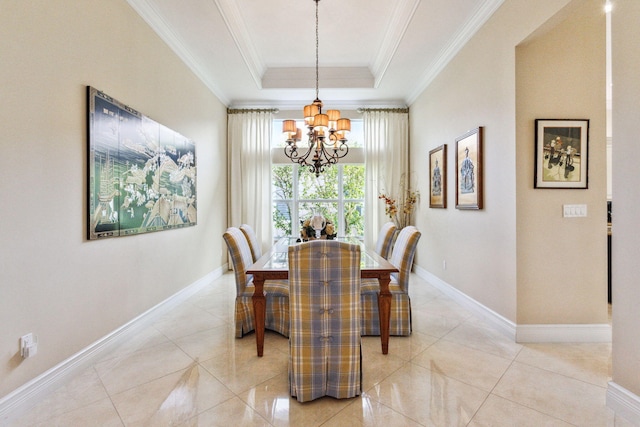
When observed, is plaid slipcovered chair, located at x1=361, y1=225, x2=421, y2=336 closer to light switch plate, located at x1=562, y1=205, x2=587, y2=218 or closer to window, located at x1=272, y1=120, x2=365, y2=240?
light switch plate, located at x1=562, y1=205, x2=587, y2=218

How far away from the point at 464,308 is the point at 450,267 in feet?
1.89

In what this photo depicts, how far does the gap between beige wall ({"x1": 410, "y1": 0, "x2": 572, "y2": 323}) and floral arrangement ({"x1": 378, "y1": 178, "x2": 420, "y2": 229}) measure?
1.05 m

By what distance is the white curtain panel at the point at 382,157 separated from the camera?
5289 mm

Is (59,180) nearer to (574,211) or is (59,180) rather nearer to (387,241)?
(387,241)

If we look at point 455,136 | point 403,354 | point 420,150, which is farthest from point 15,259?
point 420,150

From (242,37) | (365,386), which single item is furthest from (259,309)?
(242,37)

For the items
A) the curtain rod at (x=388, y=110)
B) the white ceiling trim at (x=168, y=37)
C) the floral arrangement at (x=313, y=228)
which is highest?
the white ceiling trim at (x=168, y=37)

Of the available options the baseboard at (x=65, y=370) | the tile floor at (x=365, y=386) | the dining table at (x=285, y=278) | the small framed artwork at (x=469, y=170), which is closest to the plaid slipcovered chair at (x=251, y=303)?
the tile floor at (x=365, y=386)

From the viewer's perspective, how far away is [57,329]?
1.91 m

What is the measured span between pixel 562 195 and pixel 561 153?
0.35m

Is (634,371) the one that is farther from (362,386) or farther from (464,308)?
(464,308)

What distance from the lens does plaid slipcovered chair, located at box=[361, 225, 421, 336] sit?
2.54 m

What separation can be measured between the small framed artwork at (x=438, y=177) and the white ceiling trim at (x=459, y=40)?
106 cm

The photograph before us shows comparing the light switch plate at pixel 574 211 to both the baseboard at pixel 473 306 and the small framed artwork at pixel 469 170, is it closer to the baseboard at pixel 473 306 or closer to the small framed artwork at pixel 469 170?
the small framed artwork at pixel 469 170
